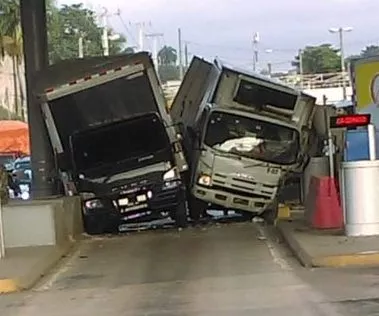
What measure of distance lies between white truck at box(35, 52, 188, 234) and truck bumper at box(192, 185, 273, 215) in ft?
3.25

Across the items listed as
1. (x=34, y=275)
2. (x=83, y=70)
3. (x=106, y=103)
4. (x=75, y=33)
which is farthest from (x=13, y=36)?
(x=34, y=275)

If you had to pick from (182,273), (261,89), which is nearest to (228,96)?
(261,89)

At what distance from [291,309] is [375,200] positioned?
6.45 metres

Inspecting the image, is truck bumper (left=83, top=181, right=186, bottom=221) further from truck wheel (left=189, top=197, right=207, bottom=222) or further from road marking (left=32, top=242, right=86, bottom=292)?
road marking (left=32, top=242, right=86, bottom=292)

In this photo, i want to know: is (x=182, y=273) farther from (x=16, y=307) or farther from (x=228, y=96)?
(x=228, y=96)

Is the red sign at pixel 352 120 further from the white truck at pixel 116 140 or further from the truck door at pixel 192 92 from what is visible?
the truck door at pixel 192 92

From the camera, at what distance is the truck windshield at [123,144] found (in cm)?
2284

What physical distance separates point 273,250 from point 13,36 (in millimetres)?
56415

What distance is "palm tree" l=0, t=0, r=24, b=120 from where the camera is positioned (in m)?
66.7

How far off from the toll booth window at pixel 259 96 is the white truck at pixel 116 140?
2000mm

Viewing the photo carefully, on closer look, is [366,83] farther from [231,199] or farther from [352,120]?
[352,120]

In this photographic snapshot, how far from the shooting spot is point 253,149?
23938 millimetres

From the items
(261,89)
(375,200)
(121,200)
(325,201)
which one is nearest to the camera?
(375,200)

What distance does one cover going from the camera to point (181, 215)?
76.8 ft
